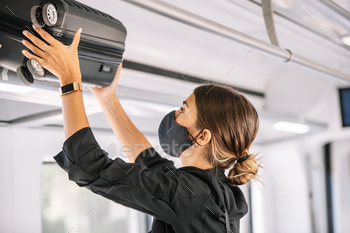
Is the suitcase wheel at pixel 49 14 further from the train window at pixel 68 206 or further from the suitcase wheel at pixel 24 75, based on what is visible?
the train window at pixel 68 206

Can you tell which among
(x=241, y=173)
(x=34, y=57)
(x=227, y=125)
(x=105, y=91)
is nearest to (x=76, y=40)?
(x=34, y=57)

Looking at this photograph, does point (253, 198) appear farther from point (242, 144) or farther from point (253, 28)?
point (242, 144)

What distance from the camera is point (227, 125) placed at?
5.15ft

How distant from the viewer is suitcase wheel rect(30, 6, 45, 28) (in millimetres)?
1225

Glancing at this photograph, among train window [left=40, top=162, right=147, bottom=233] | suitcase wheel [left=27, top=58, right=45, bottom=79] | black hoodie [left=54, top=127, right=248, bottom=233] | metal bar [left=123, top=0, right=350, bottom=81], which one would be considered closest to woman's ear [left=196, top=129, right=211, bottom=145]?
black hoodie [left=54, top=127, right=248, bottom=233]

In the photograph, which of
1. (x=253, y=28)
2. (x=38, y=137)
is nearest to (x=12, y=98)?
(x=38, y=137)

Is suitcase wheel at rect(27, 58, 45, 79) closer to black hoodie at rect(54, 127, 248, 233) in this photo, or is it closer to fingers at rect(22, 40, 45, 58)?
fingers at rect(22, 40, 45, 58)

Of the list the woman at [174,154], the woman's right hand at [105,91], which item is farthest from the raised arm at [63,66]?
the woman's right hand at [105,91]

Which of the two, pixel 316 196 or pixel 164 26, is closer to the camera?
pixel 164 26

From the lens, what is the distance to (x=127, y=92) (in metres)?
2.52

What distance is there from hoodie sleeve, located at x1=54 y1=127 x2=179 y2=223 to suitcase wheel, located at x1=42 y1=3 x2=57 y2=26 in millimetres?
399

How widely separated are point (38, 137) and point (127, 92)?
2.23ft

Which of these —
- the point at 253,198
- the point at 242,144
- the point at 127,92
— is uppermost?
the point at 127,92

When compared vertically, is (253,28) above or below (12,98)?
above
